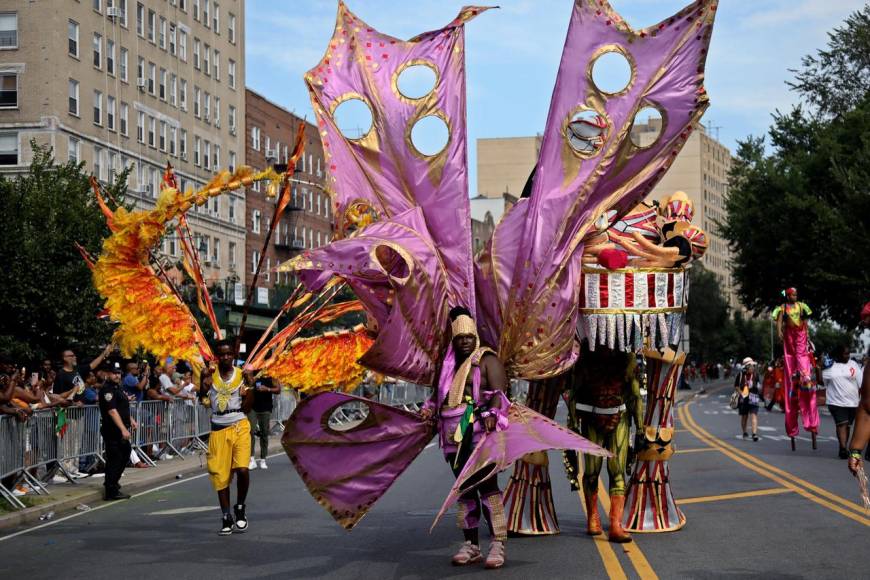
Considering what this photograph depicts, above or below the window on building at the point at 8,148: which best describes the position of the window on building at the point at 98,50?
above

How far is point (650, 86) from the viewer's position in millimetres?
10523

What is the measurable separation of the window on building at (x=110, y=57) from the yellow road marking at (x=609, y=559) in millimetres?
48473

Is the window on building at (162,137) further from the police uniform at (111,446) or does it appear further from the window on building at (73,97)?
the police uniform at (111,446)

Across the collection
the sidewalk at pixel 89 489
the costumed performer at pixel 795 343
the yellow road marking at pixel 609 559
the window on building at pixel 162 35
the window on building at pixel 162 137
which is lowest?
the sidewalk at pixel 89 489

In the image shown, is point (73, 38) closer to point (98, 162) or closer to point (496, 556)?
point (98, 162)

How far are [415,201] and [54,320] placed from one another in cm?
2308

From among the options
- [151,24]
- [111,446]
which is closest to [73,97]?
[151,24]

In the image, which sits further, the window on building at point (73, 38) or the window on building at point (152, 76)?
the window on building at point (152, 76)

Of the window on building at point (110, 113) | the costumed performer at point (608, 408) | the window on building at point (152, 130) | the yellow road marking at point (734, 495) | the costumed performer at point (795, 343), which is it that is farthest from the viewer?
the window on building at point (152, 130)

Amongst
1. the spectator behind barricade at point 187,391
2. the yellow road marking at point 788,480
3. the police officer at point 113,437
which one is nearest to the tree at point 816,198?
the yellow road marking at point 788,480

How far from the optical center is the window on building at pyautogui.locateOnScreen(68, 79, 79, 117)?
52.4 m

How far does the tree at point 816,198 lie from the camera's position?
4175 centimetres

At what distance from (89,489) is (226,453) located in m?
5.40

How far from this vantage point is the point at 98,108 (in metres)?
54.7
